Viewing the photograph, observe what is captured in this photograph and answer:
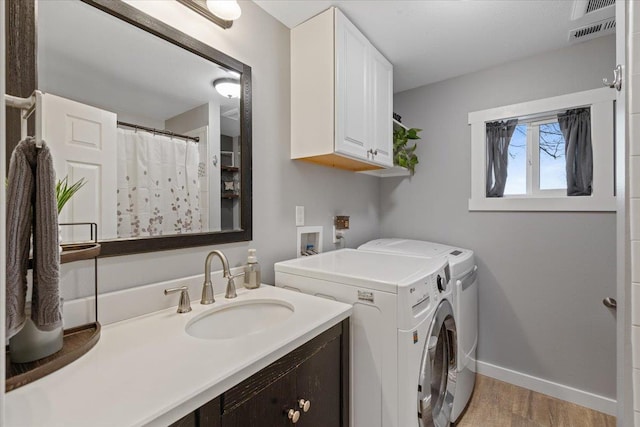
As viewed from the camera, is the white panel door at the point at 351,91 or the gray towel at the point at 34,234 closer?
the gray towel at the point at 34,234

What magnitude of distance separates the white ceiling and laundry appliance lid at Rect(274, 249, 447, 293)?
1.38 meters

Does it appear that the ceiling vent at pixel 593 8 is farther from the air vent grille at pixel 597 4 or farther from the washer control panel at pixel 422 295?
the washer control panel at pixel 422 295

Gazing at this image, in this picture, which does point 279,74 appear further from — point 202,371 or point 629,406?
point 629,406

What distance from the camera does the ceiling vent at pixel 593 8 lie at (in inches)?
60.1

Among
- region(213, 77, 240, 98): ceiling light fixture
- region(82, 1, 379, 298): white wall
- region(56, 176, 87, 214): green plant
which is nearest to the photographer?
region(56, 176, 87, 214): green plant

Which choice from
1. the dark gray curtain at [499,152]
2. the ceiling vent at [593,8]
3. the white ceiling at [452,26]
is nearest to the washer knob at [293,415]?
the white ceiling at [452,26]

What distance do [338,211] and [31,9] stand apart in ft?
5.81

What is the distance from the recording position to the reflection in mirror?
95cm

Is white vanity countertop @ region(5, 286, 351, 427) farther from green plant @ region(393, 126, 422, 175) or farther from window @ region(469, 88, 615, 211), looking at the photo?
window @ region(469, 88, 615, 211)

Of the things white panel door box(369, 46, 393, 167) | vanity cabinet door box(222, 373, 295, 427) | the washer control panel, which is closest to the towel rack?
vanity cabinet door box(222, 373, 295, 427)

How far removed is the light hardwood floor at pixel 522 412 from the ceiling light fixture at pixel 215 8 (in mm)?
2524

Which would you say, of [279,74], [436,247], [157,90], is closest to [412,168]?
[436,247]

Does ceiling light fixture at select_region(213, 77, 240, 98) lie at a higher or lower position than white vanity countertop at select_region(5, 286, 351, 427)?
higher

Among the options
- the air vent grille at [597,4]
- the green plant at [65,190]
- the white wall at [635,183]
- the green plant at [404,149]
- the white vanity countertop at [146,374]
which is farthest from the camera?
the green plant at [404,149]
